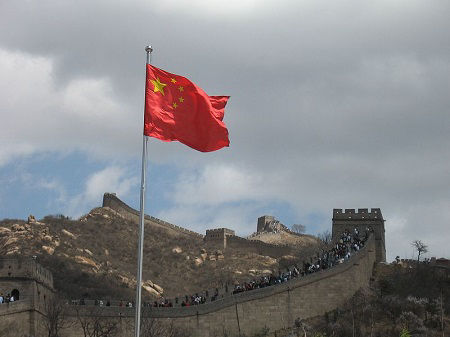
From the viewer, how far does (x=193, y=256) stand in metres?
105

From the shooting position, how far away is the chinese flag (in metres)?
29.1

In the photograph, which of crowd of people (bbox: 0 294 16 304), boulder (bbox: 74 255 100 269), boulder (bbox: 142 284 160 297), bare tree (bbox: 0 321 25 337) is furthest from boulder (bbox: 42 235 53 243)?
bare tree (bbox: 0 321 25 337)

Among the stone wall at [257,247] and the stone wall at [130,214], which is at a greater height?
the stone wall at [130,214]

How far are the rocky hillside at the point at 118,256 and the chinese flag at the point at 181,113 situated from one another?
49654mm

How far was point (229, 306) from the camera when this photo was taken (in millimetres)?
59688

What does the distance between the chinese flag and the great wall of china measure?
93.1ft

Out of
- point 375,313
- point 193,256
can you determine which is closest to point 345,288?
point 375,313

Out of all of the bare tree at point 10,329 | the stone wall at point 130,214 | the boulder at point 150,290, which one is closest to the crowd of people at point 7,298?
the bare tree at point 10,329

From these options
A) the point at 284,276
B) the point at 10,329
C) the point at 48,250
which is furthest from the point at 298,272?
A: the point at 48,250

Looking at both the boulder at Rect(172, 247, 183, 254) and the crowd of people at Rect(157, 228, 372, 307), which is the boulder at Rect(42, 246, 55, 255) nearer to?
the boulder at Rect(172, 247, 183, 254)

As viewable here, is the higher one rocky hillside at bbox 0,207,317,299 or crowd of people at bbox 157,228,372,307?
rocky hillside at bbox 0,207,317,299

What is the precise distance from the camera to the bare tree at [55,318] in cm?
5588

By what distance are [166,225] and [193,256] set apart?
1367 cm

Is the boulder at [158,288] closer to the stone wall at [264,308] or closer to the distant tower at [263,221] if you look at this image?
the stone wall at [264,308]
